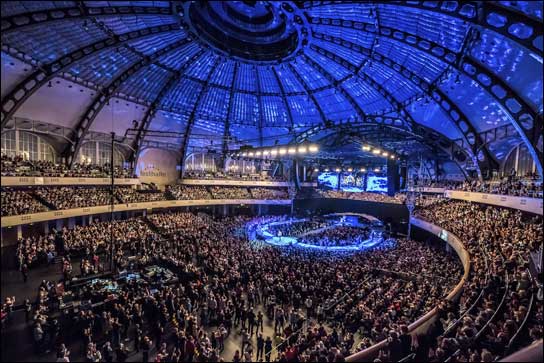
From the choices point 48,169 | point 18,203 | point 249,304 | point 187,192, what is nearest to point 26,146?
point 48,169

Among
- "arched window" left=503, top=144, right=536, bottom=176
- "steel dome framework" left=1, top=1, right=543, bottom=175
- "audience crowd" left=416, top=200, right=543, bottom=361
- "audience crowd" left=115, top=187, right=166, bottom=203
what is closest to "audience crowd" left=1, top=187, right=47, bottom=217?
"steel dome framework" left=1, top=1, right=543, bottom=175

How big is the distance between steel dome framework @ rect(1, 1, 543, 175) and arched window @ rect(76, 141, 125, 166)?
2.58 m

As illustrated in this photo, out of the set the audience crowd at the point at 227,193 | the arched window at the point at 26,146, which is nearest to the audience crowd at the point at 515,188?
the audience crowd at the point at 227,193

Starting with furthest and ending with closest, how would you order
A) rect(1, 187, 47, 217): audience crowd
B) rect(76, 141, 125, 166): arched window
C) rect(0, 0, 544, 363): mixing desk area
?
rect(76, 141, 125, 166): arched window, rect(1, 187, 47, 217): audience crowd, rect(0, 0, 544, 363): mixing desk area

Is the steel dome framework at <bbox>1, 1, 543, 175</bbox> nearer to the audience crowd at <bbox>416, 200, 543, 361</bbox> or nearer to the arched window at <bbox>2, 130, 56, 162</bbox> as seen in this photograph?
the arched window at <bbox>2, 130, 56, 162</bbox>

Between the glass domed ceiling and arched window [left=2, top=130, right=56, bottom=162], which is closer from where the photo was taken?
the glass domed ceiling

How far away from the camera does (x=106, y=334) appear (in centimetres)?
1288

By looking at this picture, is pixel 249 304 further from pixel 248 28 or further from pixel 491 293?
pixel 248 28

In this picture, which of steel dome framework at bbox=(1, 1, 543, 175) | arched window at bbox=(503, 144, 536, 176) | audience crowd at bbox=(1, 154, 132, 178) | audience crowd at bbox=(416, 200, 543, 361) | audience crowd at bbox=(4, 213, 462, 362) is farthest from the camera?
audience crowd at bbox=(1, 154, 132, 178)

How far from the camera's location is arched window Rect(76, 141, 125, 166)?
1422 inches

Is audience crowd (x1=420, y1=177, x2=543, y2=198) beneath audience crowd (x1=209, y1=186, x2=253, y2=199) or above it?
above

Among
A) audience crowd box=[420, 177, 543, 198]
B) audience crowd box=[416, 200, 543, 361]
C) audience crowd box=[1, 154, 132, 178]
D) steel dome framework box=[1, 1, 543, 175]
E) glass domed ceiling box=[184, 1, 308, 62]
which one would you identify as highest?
glass domed ceiling box=[184, 1, 308, 62]

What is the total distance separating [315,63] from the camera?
28.6m

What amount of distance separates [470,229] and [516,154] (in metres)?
10.4
